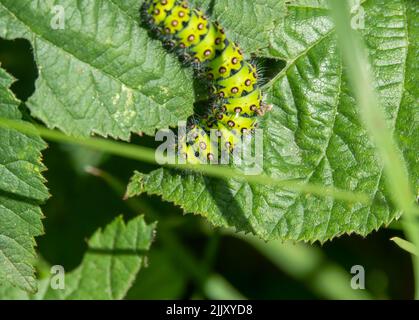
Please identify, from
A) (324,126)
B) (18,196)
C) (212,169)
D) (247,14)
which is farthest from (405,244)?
(18,196)

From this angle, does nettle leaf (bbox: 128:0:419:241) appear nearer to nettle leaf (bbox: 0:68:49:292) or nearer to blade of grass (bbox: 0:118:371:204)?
blade of grass (bbox: 0:118:371:204)

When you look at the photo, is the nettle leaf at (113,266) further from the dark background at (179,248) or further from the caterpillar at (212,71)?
the caterpillar at (212,71)

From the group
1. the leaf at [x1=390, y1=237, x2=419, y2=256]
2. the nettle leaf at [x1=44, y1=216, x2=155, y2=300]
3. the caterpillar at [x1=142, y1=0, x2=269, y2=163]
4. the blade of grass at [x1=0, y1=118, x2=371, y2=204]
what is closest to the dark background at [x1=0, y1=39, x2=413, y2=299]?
the nettle leaf at [x1=44, y1=216, x2=155, y2=300]

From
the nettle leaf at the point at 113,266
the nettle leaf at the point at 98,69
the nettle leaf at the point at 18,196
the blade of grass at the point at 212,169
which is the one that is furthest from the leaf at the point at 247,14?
Result: the nettle leaf at the point at 113,266

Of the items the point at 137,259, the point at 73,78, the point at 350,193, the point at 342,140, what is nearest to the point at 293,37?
the point at 342,140

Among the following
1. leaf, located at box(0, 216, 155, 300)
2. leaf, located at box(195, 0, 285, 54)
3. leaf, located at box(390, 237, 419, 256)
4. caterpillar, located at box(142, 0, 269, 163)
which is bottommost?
leaf, located at box(390, 237, 419, 256)

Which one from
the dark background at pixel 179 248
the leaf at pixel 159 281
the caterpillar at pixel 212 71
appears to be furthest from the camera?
the leaf at pixel 159 281
